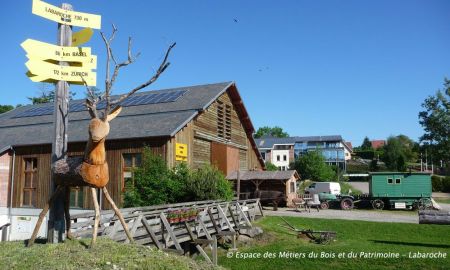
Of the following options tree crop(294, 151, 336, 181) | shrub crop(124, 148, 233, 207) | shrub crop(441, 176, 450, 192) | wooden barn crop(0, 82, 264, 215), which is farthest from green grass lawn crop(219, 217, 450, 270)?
tree crop(294, 151, 336, 181)

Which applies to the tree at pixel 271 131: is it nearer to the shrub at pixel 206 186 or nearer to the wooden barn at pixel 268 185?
the wooden barn at pixel 268 185

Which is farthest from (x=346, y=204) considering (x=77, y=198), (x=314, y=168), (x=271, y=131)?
(x=271, y=131)

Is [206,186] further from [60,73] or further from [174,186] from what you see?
[60,73]

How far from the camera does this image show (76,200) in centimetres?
2327

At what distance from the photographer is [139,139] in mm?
21484

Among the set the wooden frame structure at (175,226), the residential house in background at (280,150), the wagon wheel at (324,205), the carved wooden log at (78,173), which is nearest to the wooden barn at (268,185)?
the wagon wheel at (324,205)

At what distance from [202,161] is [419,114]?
39592mm

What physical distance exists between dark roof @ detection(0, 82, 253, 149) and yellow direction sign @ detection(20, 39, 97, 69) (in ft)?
38.1

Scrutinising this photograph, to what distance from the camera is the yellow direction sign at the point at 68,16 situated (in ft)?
28.0

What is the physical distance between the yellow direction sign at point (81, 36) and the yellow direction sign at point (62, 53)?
36 centimetres

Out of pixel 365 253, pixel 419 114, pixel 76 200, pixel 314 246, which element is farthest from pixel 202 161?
pixel 419 114

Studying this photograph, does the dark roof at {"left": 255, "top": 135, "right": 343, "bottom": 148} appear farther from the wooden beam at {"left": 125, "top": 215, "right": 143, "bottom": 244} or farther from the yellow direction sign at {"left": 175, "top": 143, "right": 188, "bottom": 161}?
the wooden beam at {"left": 125, "top": 215, "right": 143, "bottom": 244}

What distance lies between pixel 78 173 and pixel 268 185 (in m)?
23.1

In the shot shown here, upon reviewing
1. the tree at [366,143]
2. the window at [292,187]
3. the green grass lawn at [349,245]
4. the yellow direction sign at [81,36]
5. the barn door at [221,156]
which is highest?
the tree at [366,143]
